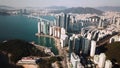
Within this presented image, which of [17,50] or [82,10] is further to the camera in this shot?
[82,10]

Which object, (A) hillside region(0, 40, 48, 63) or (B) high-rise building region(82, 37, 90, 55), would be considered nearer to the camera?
(A) hillside region(0, 40, 48, 63)

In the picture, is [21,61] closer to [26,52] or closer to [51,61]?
[26,52]

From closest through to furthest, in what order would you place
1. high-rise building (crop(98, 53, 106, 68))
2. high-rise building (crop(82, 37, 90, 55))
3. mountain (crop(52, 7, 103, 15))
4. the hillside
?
high-rise building (crop(98, 53, 106, 68)) < the hillside < high-rise building (crop(82, 37, 90, 55)) < mountain (crop(52, 7, 103, 15))

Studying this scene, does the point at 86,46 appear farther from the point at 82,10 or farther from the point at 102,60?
the point at 82,10

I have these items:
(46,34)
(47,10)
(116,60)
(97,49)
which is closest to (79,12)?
(47,10)

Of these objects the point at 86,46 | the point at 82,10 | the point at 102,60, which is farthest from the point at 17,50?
the point at 82,10

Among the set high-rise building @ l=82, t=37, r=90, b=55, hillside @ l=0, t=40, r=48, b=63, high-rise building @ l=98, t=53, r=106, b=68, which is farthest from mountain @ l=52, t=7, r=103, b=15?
high-rise building @ l=98, t=53, r=106, b=68

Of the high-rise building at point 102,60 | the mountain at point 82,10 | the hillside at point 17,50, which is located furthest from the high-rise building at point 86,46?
the mountain at point 82,10

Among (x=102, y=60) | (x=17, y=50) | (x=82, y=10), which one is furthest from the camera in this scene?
(x=82, y=10)

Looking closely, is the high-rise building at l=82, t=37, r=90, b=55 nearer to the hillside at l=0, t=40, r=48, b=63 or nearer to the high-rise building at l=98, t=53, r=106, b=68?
the high-rise building at l=98, t=53, r=106, b=68
